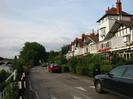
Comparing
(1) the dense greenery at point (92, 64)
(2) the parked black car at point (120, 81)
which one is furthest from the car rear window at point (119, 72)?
(1) the dense greenery at point (92, 64)

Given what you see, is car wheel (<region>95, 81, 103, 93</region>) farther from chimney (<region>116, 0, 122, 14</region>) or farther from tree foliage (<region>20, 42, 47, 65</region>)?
tree foliage (<region>20, 42, 47, 65</region>)

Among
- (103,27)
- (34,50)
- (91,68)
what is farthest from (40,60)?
(91,68)

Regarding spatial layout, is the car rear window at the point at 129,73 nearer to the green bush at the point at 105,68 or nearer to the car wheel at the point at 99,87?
the car wheel at the point at 99,87

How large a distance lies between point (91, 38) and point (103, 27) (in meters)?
10.0

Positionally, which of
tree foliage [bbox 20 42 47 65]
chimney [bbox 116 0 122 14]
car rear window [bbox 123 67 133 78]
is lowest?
car rear window [bbox 123 67 133 78]

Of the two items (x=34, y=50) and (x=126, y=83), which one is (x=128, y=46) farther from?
(x=34, y=50)

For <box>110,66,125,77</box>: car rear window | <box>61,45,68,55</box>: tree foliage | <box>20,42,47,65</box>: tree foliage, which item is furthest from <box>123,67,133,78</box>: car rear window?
<box>61,45,68,55</box>: tree foliage

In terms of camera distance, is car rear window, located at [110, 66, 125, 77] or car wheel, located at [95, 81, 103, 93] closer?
car rear window, located at [110, 66, 125, 77]

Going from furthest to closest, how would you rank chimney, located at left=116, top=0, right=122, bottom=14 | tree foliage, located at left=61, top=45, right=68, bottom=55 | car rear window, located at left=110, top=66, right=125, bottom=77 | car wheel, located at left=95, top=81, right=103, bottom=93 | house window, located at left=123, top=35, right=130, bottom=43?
tree foliage, located at left=61, top=45, right=68, bottom=55, chimney, located at left=116, top=0, right=122, bottom=14, house window, located at left=123, top=35, right=130, bottom=43, car wheel, located at left=95, top=81, right=103, bottom=93, car rear window, located at left=110, top=66, right=125, bottom=77

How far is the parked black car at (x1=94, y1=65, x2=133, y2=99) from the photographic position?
10509 mm

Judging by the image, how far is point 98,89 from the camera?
45.8 feet

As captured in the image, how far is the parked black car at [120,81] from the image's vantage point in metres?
10.5

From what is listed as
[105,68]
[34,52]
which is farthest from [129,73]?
[34,52]

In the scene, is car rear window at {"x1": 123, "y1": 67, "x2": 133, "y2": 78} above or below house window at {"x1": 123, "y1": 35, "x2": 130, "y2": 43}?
below
